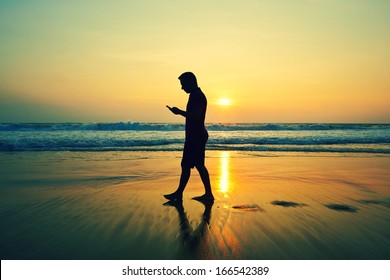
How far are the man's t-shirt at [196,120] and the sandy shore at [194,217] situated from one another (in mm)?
1178

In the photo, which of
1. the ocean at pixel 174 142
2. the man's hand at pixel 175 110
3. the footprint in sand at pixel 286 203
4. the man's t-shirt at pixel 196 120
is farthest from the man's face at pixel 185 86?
the ocean at pixel 174 142

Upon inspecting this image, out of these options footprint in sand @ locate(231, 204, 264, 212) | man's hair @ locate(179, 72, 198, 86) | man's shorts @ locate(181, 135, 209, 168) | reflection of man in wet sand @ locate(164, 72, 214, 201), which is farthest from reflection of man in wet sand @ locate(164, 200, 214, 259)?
man's hair @ locate(179, 72, 198, 86)

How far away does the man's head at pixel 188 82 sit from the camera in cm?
543

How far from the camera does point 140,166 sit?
9969mm

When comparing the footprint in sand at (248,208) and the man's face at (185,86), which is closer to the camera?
the footprint in sand at (248,208)

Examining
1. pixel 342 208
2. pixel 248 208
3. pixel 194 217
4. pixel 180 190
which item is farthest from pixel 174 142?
pixel 194 217

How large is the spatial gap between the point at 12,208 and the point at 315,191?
217 inches

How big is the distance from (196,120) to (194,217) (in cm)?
171

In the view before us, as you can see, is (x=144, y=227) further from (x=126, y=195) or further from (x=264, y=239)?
(x=126, y=195)

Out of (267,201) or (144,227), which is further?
(267,201)

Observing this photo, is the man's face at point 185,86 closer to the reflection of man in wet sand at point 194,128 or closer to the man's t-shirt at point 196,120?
the reflection of man in wet sand at point 194,128

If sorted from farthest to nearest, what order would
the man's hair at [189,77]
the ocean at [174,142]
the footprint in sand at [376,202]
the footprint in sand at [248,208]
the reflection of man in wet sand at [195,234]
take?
the ocean at [174,142] < the man's hair at [189,77] < the footprint in sand at [376,202] < the footprint in sand at [248,208] < the reflection of man in wet sand at [195,234]

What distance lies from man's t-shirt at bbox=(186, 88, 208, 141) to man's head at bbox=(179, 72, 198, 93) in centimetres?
11
